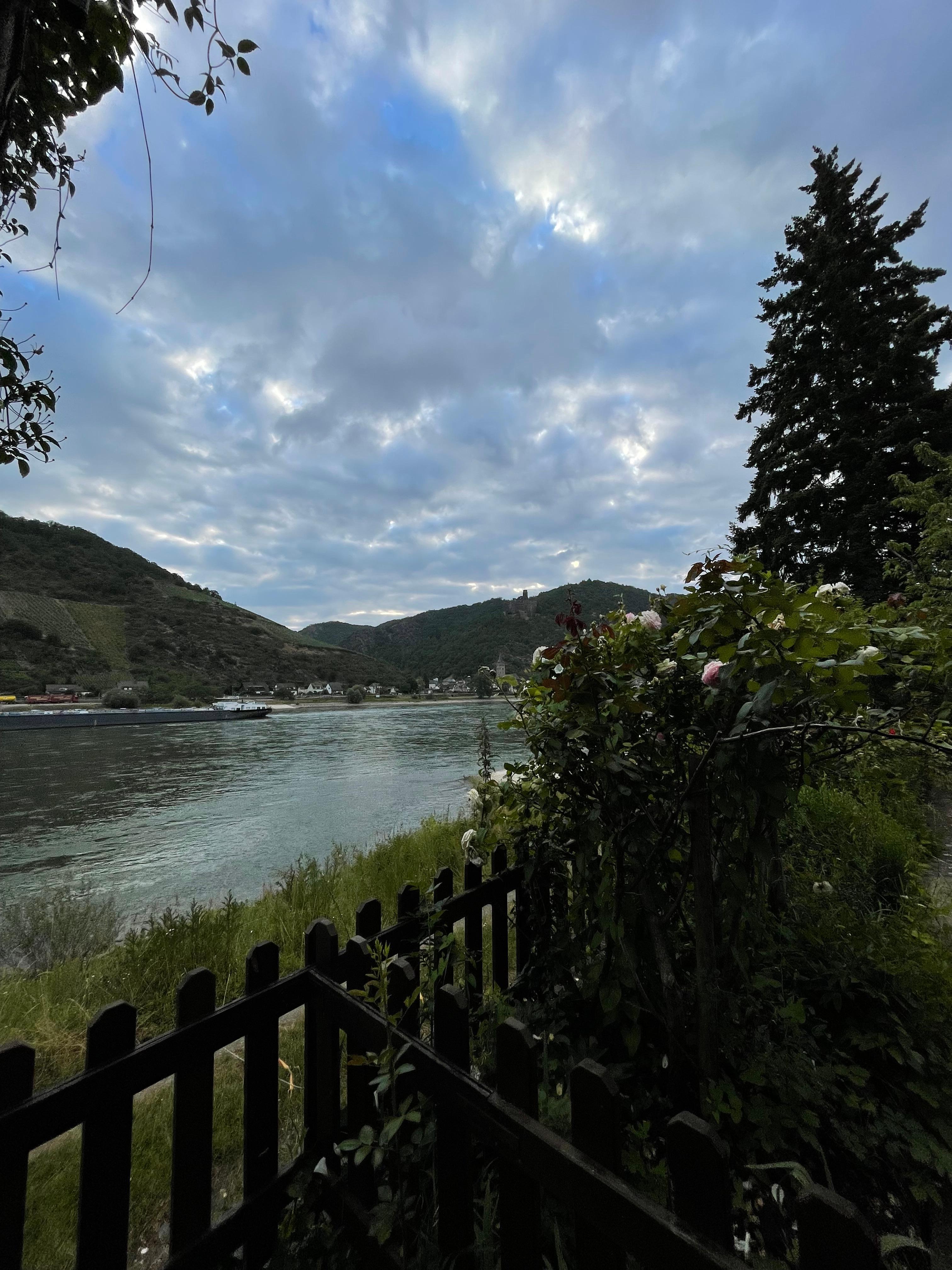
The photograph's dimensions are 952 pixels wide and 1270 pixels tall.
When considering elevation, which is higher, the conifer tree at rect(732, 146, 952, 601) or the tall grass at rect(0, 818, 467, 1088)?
the conifer tree at rect(732, 146, 952, 601)

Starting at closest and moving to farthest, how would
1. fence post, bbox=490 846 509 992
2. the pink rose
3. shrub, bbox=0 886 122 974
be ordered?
the pink rose
fence post, bbox=490 846 509 992
shrub, bbox=0 886 122 974

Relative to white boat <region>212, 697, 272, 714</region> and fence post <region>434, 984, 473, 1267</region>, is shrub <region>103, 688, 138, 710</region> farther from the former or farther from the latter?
fence post <region>434, 984, 473, 1267</region>

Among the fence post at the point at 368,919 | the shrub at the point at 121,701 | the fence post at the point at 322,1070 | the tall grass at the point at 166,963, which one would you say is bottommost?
the shrub at the point at 121,701

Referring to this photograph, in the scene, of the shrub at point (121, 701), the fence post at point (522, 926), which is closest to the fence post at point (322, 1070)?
the fence post at point (522, 926)

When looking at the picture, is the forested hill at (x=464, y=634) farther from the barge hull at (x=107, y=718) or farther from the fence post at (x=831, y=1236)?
the barge hull at (x=107, y=718)

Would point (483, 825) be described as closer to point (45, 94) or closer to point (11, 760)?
point (45, 94)

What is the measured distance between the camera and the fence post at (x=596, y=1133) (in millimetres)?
759

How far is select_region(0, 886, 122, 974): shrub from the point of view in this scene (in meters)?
3.53

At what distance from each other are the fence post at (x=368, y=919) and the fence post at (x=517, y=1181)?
1.97ft

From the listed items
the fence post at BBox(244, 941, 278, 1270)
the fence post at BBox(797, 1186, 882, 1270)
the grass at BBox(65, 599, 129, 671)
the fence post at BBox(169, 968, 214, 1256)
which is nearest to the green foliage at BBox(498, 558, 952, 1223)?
the fence post at BBox(797, 1186, 882, 1270)

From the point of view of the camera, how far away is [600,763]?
3.90ft

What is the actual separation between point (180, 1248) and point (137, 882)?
593 cm

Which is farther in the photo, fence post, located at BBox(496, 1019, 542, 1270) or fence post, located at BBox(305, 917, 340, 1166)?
fence post, located at BBox(305, 917, 340, 1166)

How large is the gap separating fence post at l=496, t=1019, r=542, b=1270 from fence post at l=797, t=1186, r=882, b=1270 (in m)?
0.39
